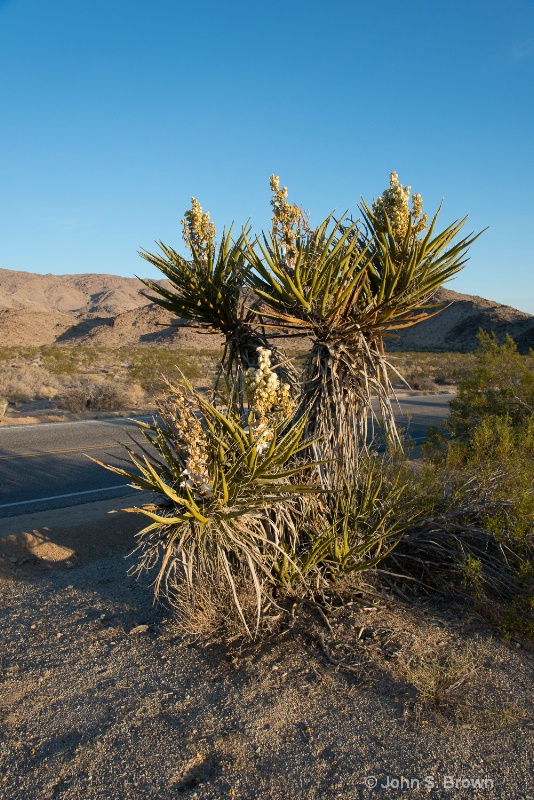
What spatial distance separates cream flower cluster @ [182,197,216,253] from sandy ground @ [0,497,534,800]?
287 centimetres

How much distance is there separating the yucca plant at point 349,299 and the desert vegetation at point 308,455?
15 mm

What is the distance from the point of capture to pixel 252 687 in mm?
3643

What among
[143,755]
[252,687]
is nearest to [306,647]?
[252,687]

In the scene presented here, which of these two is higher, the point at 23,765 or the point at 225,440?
the point at 225,440

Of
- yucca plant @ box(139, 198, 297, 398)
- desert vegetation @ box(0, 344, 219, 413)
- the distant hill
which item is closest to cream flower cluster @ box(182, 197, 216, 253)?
yucca plant @ box(139, 198, 297, 398)

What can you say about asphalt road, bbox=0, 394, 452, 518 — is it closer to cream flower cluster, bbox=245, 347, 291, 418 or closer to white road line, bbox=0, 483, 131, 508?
white road line, bbox=0, 483, 131, 508

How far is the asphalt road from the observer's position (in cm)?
847

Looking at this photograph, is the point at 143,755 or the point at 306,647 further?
the point at 306,647

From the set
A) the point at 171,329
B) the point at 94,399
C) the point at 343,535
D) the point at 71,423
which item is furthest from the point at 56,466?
the point at 171,329

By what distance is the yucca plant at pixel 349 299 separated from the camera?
14.1 feet

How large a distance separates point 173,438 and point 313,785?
2.10m

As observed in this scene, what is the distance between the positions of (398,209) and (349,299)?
799 mm

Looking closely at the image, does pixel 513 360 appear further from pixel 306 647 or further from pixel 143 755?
pixel 143 755

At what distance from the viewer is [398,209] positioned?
4633 mm
